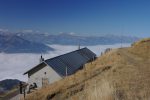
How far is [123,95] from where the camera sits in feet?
31.4

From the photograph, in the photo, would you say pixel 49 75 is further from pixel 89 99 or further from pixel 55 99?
pixel 89 99

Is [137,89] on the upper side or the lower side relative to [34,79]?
upper

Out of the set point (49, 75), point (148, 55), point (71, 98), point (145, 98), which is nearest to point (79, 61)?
point (49, 75)

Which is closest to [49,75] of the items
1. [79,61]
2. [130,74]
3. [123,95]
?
[79,61]

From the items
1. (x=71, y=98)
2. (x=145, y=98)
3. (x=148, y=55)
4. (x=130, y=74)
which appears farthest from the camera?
(x=148, y=55)

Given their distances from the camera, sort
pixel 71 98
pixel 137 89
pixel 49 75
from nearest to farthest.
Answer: pixel 137 89
pixel 71 98
pixel 49 75

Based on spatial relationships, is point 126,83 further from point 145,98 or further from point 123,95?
point 145,98

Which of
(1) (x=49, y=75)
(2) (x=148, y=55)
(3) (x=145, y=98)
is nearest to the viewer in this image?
(3) (x=145, y=98)

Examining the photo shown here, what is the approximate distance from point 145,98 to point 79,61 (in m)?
43.3

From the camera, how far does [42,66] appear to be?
132 feet

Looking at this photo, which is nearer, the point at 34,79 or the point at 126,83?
the point at 126,83

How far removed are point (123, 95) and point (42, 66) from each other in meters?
31.3

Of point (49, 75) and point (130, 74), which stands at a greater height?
point (130, 74)

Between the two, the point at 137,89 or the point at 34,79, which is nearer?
the point at 137,89
